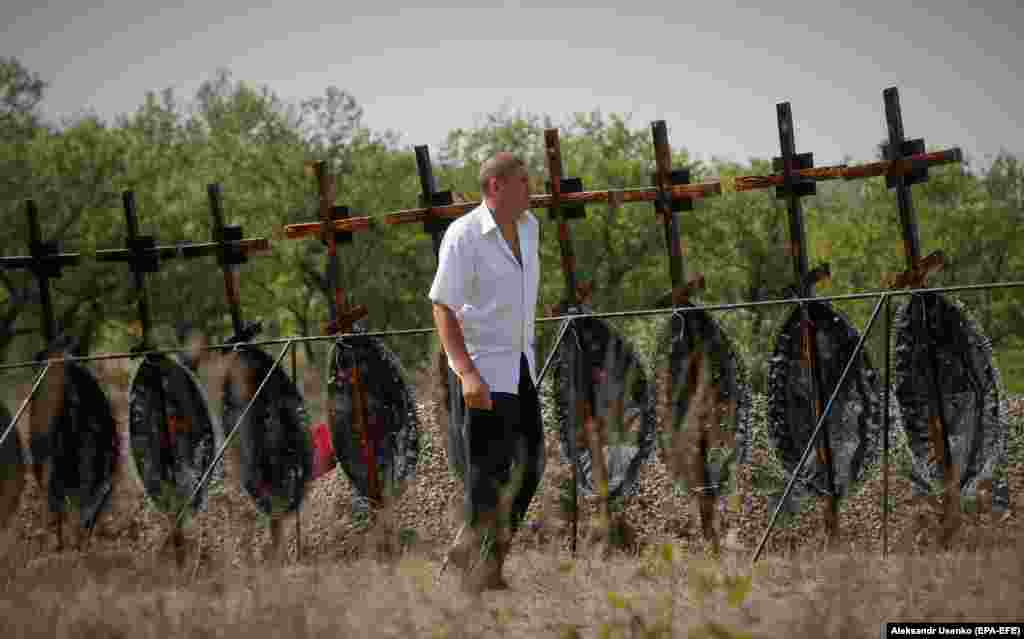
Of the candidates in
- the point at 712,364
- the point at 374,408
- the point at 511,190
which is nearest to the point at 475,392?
the point at 511,190

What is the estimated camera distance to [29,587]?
13.4 ft

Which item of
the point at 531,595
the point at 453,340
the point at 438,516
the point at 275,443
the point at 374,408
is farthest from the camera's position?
the point at 438,516

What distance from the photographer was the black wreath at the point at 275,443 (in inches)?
261

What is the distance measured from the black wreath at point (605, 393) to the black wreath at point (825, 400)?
70 cm

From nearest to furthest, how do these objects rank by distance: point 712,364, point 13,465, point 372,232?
point 712,364 < point 13,465 < point 372,232

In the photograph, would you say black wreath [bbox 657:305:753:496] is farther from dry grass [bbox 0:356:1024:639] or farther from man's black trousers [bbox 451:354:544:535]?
man's black trousers [bbox 451:354:544:535]

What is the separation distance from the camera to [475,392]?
3.93 metres

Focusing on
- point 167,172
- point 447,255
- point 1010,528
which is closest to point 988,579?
point 1010,528

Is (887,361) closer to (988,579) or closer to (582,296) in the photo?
(582,296)

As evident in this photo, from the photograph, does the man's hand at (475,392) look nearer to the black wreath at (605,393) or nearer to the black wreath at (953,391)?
the black wreath at (605,393)

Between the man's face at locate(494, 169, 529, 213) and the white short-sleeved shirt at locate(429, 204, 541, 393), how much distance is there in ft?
0.27

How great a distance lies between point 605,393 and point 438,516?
8.82 ft

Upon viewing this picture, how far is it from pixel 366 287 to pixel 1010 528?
29.0m

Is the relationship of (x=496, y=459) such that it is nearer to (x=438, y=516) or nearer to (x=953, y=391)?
(x=953, y=391)
